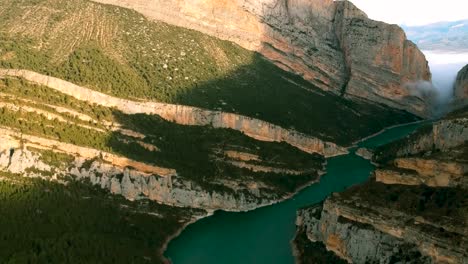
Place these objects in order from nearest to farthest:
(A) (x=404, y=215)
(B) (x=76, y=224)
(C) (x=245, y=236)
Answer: (A) (x=404, y=215) < (B) (x=76, y=224) < (C) (x=245, y=236)

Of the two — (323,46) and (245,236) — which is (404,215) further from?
(323,46)

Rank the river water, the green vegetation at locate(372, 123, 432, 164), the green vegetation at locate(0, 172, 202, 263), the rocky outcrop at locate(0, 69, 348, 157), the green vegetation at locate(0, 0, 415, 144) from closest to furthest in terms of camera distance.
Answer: the green vegetation at locate(0, 172, 202, 263)
the river water
the green vegetation at locate(372, 123, 432, 164)
the rocky outcrop at locate(0, 69, 348, 157)
the green vegetation at locate(0, 0, 415, 144)

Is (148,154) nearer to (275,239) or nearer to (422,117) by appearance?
(275,239)

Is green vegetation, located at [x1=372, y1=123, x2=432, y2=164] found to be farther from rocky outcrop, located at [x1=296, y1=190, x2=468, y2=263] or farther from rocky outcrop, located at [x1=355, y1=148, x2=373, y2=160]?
rocky outcrop, located at [x1=296, y1=190, x2=468, y2=263]

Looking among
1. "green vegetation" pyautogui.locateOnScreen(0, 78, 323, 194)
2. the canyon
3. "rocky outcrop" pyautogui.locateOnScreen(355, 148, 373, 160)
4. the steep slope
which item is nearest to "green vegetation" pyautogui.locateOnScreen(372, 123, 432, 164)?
the canyon

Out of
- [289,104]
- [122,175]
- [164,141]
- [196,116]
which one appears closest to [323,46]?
[289,104]

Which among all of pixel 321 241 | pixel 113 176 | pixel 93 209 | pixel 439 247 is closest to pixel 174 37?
pixel 113 176

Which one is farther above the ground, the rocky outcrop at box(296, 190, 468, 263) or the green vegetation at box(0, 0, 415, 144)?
the green vegetation at box(0, 0, 415, 144)
